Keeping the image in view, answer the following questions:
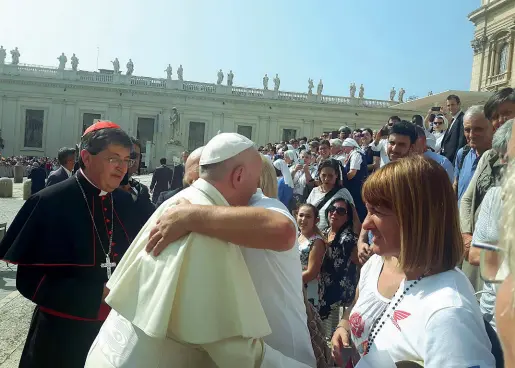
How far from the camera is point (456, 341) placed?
143cm

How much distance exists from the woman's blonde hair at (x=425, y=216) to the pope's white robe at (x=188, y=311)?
1.91 feet

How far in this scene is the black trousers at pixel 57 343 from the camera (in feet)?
8.61

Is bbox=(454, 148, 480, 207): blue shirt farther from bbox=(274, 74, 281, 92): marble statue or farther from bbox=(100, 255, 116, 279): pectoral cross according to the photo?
bbox=(274, 74, 281, 92): marble statue

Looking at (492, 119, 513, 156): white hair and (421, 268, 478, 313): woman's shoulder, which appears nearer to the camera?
(421, 268, 478, 313): woman's shoulder

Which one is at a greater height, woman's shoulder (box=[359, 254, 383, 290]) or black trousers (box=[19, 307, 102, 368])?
woman's shoulder (box=[359, 254, 383, 290])

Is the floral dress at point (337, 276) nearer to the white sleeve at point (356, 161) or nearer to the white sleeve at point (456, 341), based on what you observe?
the white sleeve at point (356, 161)

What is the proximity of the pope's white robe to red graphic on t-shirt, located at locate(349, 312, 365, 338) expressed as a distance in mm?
290

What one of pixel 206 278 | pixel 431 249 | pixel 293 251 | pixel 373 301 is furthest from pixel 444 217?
pixel 206 278

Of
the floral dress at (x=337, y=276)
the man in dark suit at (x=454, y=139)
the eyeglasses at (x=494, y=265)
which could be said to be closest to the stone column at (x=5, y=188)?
the man in dark suit at (x=454, y=139)

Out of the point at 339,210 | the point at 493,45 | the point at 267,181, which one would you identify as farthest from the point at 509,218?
the point at 493,45

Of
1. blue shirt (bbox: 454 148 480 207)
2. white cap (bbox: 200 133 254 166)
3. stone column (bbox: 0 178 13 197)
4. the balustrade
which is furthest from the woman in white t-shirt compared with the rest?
the balustrade

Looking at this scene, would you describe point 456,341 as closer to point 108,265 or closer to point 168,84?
point 108,265

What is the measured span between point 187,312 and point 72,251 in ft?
4.36

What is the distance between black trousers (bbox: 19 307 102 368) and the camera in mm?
2623
